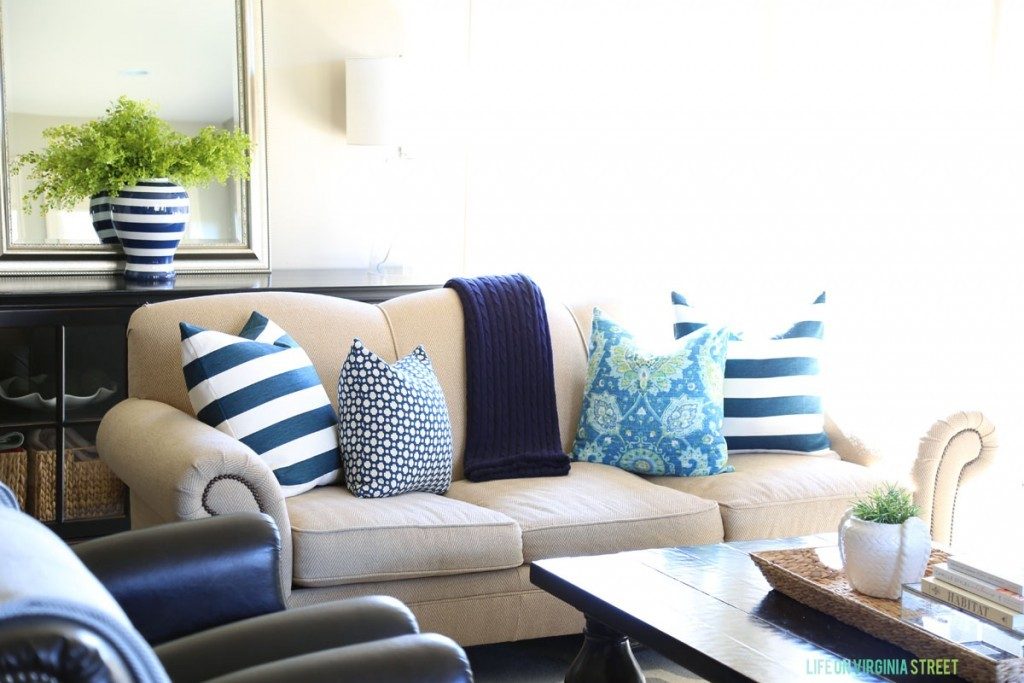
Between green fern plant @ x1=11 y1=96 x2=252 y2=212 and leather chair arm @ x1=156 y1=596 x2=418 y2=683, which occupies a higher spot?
green fern plant @ x1=11 y1=96 x2=252 y2=212

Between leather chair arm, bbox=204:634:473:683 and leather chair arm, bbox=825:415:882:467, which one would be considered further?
leather chair arm, bbox=825:415:882:467

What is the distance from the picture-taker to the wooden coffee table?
5.72 feet

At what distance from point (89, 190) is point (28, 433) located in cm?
75

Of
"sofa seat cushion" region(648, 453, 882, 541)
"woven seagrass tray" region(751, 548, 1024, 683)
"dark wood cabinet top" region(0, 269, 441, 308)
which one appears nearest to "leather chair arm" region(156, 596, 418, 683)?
"woven seagrass tray" region(751, 548, 1024, 683)

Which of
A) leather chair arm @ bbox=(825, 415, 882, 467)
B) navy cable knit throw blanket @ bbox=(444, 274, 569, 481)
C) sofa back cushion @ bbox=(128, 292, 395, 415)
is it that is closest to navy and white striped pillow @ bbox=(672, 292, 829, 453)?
leather chair arm @ bbox=(825, 415, 882, 467)

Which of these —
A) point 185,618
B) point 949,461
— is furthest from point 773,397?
point 185,618

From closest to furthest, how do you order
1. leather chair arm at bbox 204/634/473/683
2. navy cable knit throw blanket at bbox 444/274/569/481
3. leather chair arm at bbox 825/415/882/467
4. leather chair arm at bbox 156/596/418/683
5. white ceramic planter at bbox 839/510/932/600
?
leather chair arm at bbox 204/634/473/683
leather chair arm at bbox 156/596/418/683
white ceramic planter at bbox 839/510/932/600
navy cable knit throw blanket at bbox 444/274/569/481
leather chair arm at bbox 825/415/882/467

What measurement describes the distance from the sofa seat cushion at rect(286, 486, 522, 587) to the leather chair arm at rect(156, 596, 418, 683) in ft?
2.28

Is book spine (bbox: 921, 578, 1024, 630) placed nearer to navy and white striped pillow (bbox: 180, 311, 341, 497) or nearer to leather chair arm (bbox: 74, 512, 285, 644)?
leather chair arm (bbox: 74, 512, 285, 644)

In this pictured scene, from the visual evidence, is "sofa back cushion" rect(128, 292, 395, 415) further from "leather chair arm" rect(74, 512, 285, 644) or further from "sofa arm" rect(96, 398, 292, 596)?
"leather chair arm" rect(74, 512, 285, 644)

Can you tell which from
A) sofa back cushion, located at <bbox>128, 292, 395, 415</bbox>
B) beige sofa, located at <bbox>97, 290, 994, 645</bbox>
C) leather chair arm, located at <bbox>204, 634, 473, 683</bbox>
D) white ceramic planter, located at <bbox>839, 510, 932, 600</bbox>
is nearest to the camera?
leather chair arm, located at <bbox>204, 634, 473, 683</bbox>

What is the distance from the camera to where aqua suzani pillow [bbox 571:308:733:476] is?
3.04 m

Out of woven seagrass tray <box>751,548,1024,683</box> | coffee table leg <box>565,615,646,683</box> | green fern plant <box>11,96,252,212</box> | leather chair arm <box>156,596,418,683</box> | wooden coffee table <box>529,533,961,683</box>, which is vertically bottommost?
coffee table leg <box>565,615,646,683</box>

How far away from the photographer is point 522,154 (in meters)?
4.35
